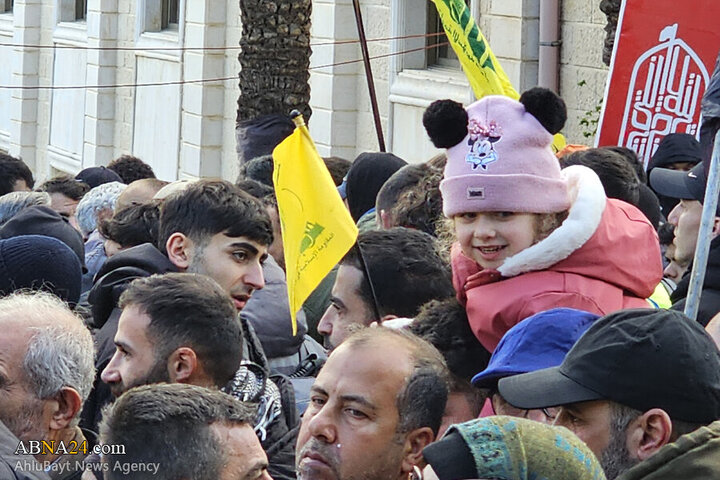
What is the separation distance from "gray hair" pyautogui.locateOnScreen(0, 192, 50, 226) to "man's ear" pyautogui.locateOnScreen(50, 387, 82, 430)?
12.9ft

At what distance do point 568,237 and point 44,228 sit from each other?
3.42 meters

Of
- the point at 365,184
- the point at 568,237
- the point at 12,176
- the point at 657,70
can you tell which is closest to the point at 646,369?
the point at 568,237

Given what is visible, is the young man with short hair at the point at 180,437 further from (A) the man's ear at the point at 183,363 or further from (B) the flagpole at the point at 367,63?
(B) the flagpole at the point at 367,63

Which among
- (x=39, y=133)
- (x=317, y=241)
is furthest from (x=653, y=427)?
(x=39, y=133)

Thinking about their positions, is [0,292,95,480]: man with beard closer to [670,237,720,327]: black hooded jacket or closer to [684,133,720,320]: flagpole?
[684,133,720,320]: flagpole

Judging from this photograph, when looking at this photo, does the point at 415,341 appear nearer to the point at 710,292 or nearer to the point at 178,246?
the point at 710,292

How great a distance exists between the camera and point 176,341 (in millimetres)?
4168

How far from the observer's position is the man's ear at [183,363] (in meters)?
4.14

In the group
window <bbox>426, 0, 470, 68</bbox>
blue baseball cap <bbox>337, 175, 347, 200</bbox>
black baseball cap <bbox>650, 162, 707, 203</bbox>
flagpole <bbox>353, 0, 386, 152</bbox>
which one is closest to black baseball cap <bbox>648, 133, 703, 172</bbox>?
blue baseball cap <bbox>337, 175, 347, 200</bbox>

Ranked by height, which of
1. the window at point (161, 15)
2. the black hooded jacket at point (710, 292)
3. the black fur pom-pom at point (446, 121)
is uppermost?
the window at point (161, 15)

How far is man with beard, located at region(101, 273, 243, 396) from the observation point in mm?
4148

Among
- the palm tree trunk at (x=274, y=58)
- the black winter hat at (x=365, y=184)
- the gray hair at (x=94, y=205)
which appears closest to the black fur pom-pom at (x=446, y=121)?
the black winter hat at (x=365, y=184)

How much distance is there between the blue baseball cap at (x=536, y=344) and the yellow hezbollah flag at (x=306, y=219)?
98 cm

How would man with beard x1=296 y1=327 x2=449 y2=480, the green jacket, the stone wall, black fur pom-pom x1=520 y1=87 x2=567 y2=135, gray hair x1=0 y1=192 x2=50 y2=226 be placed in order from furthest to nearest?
the stone wall, gray hair x1=0 y1=192 x2=50 y2=226, black fur pom-pom x1=520 y1=87 x2=567 y2=135, man with beard x1=296 y1=327 x2=449 y2=480, the green jacket
